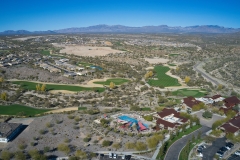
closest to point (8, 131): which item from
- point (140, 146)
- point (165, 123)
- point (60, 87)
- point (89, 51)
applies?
point (140, 146)

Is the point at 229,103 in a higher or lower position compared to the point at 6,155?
lower

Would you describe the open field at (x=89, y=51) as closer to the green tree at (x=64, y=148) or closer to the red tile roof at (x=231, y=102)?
the red tile roof at (x=231, y=102)

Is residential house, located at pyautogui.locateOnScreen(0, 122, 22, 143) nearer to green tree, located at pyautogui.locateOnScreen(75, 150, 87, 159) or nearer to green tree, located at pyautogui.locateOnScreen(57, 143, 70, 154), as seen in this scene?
green tree, located at pyautogui.locateOnScreen(57, 143, 70, 154)

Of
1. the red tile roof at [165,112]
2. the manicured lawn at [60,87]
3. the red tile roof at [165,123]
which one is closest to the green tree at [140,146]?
the red tile roof at [165,123]

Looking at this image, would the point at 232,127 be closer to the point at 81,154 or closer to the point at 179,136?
the point at 179,136

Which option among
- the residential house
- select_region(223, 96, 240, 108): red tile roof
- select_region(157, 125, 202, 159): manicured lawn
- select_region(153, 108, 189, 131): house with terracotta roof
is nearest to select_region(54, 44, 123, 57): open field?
select_region(223, 96, 240, 108): red tile roof

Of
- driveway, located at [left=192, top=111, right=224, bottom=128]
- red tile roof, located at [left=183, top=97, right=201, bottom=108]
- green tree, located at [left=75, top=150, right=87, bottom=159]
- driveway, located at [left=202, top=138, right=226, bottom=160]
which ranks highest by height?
green tree, located at [left=75, top=150, right=87, bottom=159]

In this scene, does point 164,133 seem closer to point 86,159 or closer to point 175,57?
point 86,159
